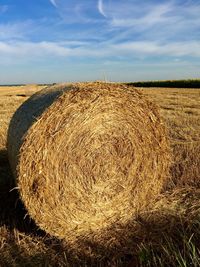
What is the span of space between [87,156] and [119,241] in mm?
1083

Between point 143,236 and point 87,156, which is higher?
point 87,156

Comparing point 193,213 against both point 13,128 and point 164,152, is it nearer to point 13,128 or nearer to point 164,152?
point 164,152

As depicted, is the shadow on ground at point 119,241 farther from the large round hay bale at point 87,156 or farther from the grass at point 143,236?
the large round hay bale at point 87,156

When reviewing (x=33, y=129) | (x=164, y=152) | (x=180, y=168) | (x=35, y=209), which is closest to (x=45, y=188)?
(x=35, y=209)

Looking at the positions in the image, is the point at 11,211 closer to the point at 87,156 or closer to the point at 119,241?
the point at 87,156

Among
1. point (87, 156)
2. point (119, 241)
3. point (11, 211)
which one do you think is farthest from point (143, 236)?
point (11, 211)

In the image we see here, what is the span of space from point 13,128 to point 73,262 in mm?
1902

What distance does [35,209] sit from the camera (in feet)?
16.1

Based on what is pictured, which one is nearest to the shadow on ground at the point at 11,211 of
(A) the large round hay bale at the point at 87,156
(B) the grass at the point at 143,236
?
(B) the grass at the point at 143,236

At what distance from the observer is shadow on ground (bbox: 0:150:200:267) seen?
440 centimetres

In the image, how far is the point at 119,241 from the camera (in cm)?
500

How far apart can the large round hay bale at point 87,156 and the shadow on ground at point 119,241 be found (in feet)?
0.63

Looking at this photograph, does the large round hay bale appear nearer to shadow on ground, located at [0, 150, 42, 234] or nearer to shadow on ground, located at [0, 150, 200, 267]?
shadow on ground, located at [0, 150, 200, 267]

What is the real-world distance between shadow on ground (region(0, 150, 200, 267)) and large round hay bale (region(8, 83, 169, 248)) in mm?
192
